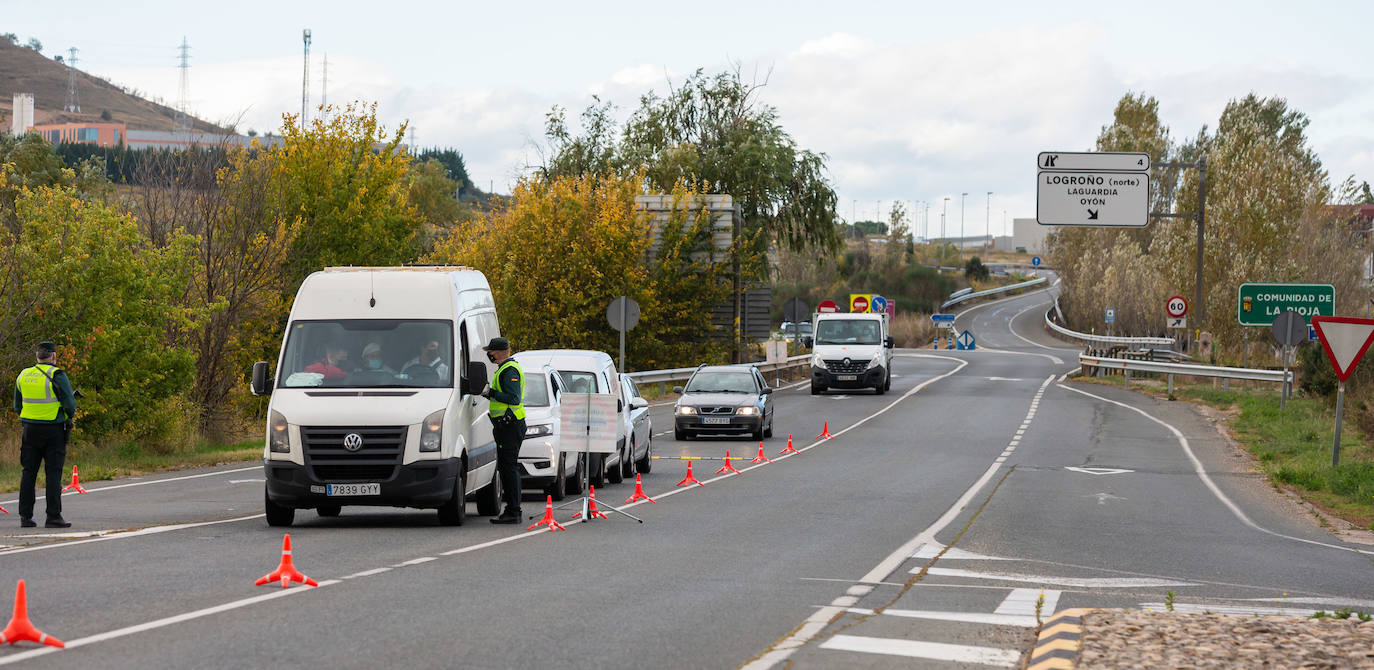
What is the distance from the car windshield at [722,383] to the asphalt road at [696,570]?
669cm

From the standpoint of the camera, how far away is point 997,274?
504 ft

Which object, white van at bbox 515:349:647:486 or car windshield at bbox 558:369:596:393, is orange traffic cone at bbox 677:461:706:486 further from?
car windshield at bbox 558:369:596:393

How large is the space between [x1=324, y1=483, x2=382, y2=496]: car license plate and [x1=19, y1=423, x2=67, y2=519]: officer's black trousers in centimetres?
260

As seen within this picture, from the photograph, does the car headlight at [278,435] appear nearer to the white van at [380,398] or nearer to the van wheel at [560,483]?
the white van at [380,398]

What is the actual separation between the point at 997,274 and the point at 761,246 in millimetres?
101321

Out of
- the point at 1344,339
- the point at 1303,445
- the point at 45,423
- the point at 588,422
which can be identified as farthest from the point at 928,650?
the point at 1303,445

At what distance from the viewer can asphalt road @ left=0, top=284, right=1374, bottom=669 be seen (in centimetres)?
829

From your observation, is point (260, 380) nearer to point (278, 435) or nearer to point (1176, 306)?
point (278, 435)

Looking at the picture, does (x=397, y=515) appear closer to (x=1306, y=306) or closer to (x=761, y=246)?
(x=1306, y=306)

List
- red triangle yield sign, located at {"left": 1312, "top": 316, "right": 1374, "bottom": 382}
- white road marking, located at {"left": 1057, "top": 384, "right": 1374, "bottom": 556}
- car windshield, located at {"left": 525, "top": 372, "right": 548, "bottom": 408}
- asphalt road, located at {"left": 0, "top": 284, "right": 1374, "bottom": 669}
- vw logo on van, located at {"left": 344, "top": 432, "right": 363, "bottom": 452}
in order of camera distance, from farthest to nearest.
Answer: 1. red triangle yield sign, located at {"left": 1312, "top": 316, "right": 1374, "bottom": 382}
2. car windshield, located at {"left": 525, "top": 372, "right": 548, "bottom": 408}
3. white road marking, located at {"left": 1057, "top": 384, "right": 1374, "bottom": 556}
4. vw logo on van, located at {"left": 344, "top": 432, "right": 363, "bottom": 452}
5. asphalt road, located at {"left": 0, "top": 284, "right": 1374, "bottom": 669}

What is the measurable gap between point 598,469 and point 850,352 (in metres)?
26.1

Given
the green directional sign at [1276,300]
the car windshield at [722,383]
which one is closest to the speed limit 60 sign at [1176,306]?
the green directional sign at [1276,300]

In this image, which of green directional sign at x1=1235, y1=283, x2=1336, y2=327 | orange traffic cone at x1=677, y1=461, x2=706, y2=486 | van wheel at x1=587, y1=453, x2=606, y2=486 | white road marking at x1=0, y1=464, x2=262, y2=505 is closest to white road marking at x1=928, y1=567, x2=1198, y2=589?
van wheel at x1=587, y1=453, x2=606, y2=486

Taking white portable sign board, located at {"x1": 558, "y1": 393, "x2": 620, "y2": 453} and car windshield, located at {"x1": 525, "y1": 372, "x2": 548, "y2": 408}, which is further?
car windshield, located at {"x1": 525, "y1": 372, "x2": 548, "y2": 408}
